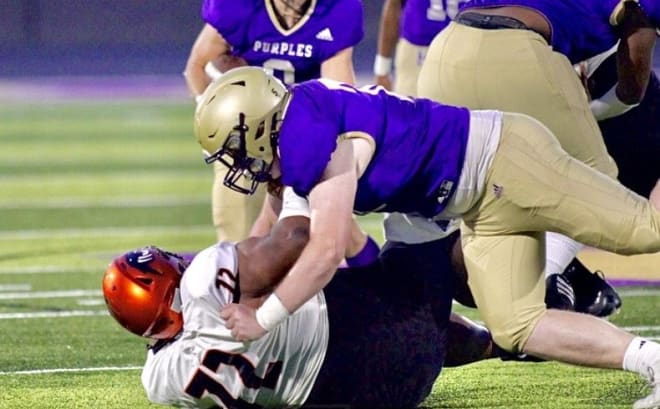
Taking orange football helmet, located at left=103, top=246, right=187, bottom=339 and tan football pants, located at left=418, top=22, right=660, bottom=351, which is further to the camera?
tan football pants, located at left=418, top=22, right=660, bottom=351

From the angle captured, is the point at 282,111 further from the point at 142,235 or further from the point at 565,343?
the point at 142,235

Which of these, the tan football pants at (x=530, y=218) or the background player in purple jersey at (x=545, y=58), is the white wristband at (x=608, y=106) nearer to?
the background player in purple jersey at (x=545, y=58)

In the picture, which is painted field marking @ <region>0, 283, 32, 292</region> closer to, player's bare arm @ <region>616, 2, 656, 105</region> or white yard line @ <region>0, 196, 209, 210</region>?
white yard line @ <region>0, 196, 209, 210</region>

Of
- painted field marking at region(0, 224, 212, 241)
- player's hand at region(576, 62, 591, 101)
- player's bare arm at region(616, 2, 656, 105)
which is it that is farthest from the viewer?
painted field marking at region(0, 224, 212, 241)

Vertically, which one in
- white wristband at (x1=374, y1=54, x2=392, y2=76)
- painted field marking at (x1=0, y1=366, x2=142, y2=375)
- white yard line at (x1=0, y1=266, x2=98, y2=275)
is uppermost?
white wristband at (x1=374, y1=54, x2=392, y2=76)

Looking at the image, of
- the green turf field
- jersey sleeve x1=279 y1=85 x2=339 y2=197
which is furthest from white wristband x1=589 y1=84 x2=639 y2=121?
jersey sleeve x1=279 y1=85 x2=339 y2=197

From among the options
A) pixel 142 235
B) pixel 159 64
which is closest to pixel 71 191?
pixel 142 235

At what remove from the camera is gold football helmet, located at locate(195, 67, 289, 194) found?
13.5 feet

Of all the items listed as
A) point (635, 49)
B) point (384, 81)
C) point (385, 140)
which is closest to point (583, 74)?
point (635, 49)

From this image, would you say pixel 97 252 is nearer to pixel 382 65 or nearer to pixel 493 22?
pixel 382 65

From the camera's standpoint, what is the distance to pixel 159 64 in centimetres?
2242

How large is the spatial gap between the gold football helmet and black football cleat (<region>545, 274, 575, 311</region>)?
1108 mm

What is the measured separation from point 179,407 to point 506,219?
1088mm

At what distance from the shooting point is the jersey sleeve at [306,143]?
401 centimetres
